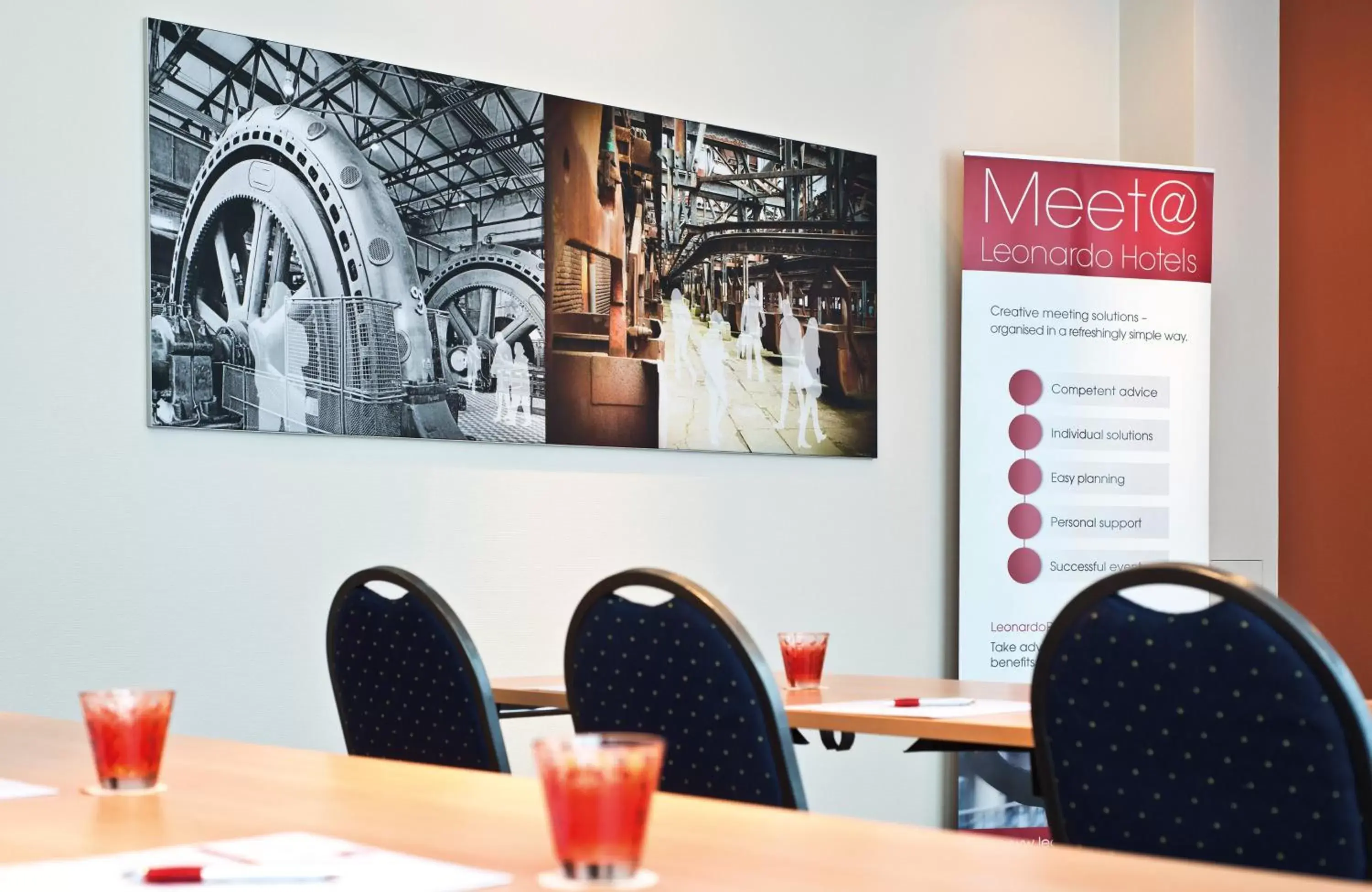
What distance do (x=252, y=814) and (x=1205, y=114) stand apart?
201 inches

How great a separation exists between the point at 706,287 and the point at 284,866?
3.83 m

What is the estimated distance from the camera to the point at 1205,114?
5617mm

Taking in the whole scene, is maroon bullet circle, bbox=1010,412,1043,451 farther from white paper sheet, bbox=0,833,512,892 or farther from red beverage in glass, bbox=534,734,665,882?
red beverage in glass, bbox=534,734,665,882

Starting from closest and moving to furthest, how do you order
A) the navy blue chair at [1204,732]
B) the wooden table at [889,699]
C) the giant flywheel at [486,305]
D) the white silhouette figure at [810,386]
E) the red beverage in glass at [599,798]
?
the red beverage in glass at [599,798]
the navy blue chair at [1204,732]
the wooden table at [889,699]
the giant flywheel at [486,305]
the white silhouette figure at [810,386]

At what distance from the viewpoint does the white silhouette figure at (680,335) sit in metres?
4.63

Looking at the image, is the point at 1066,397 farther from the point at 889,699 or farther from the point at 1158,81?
the point at 889,699

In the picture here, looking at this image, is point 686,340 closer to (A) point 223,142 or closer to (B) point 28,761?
(A) point 223,142

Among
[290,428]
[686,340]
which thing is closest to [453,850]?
[290,428]

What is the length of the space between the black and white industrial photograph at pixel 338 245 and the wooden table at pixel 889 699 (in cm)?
97

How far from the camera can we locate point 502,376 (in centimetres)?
423

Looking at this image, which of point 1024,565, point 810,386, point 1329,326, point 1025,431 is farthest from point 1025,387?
point 1329,326

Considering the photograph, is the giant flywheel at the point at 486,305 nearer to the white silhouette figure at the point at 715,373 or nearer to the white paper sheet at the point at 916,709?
the white silhouette figure at the point at 715,373

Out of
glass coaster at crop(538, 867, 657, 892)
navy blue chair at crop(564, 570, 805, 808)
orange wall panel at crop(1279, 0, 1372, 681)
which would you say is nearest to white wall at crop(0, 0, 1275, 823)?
orange wall panel at crop(1279, 0, 1372, 681)

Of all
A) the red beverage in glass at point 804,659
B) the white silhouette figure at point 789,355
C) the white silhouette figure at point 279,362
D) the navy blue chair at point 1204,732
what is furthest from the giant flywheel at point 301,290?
the navy blue chair at point 1204,732
